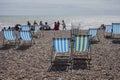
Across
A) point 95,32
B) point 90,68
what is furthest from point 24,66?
point 95,32

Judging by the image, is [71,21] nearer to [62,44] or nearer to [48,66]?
[62,44]

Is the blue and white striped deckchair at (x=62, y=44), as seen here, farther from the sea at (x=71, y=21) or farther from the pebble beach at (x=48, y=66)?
the sea at (x=71, y=21)

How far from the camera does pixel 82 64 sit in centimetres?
831

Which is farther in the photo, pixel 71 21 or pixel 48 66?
pixel 71 21

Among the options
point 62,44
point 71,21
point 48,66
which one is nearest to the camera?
point 48,66

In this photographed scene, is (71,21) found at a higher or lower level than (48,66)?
lower

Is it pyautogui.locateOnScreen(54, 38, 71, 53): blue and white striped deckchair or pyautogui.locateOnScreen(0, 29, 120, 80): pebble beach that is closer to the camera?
pyautogui.locateOnScreen(0, 29, 120, 80): pebble beach

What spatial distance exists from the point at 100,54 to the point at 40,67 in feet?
10.7

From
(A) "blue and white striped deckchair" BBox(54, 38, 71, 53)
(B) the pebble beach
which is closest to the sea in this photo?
(B) the pebble beach

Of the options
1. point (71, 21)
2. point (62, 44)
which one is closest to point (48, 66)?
point (62, 44)

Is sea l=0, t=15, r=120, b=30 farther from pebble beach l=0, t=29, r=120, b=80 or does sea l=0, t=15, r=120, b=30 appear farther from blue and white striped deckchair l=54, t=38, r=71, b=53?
blue and white striped deckchair l=54, t=38, r=71, b=53

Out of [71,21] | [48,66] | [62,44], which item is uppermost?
[62,44]

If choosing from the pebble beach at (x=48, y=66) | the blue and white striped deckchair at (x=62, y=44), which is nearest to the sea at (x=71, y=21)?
the pebble beach at (x=48, y=66)

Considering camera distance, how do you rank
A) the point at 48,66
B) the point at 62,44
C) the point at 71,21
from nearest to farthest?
the point at 48,66 → the point at 62,44 → the point at 71,21
